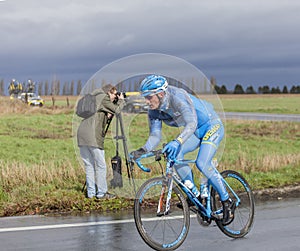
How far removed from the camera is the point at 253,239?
7027 mm

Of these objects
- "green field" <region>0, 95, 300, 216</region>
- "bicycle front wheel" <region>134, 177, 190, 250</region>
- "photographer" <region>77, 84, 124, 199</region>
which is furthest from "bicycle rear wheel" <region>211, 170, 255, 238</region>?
"photographer" <region>77, 84, 124, 199</region>

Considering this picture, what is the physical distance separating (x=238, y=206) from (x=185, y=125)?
1.56 meters

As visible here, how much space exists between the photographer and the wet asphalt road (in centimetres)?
117

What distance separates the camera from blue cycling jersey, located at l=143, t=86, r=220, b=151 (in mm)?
6301

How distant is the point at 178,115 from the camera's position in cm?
639

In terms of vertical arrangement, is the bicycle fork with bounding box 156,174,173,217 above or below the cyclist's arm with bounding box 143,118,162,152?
below

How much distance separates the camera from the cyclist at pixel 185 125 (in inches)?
244

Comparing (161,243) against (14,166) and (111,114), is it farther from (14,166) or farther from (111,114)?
(14,166)

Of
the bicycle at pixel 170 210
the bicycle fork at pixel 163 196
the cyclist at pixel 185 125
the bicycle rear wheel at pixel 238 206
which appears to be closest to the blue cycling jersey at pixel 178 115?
the cyclist at pixel 185 125

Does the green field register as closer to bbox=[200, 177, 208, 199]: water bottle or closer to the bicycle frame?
bbox=[200, 177, 208, 199]: water bottle

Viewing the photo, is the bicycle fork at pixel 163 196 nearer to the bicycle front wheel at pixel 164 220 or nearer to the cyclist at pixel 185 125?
the bicycle front wheel at pixel 164 220

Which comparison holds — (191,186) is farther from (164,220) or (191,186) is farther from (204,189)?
(164,220)

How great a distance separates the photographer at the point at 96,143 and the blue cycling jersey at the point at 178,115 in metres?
2.90

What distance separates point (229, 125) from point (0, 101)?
17526 millimetres
